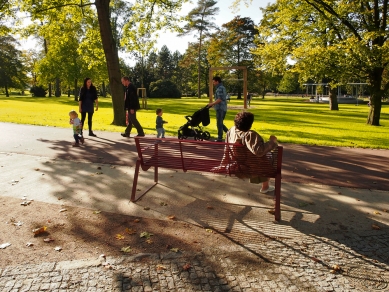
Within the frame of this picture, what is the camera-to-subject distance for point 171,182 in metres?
6.25

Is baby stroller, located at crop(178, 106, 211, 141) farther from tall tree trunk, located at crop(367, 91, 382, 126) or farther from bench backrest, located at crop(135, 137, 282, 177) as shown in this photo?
tall tree trunk, located at crop(367, 91, 382, 126)

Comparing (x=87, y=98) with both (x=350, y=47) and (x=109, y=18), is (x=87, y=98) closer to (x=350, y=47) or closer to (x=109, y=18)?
(x=109, y=18)

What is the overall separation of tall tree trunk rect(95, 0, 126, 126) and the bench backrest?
30.6ft

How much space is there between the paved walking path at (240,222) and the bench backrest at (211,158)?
0.58 m

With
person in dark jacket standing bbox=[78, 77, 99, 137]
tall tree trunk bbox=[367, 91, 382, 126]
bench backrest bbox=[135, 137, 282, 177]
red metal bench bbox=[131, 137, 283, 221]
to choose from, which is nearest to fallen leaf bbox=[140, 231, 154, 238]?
red metal bench bbox=[131, 137, 283, 221]

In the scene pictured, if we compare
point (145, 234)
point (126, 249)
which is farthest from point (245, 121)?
point (126, 249)

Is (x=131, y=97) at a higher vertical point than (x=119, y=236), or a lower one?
higher

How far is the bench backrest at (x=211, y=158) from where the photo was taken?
4.73 metres

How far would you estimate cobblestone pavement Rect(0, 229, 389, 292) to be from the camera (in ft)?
9.95

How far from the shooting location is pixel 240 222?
450 cm

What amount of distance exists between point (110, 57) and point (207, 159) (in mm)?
10220

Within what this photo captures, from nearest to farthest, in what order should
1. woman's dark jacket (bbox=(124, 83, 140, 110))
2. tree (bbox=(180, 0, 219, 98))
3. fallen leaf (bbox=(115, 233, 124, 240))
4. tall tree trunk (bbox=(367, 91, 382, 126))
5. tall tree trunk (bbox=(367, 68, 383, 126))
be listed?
fallen leaf (bbox=(115, 233, 124, 240)) → woman's dark jacket (bbox=(124, 83, 140, 110)) → tall tree trunk (bbox=(367, 68, 383, 126)) → tall tree trunk (bbox=(367, 91, 382, 126)) → tree (bbox=(180, 0, 219, 98))

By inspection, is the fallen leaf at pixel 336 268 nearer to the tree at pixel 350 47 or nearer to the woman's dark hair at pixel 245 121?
the woman's dark hair at pixel 245 121

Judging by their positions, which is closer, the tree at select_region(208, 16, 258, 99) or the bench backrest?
the bench backrest
